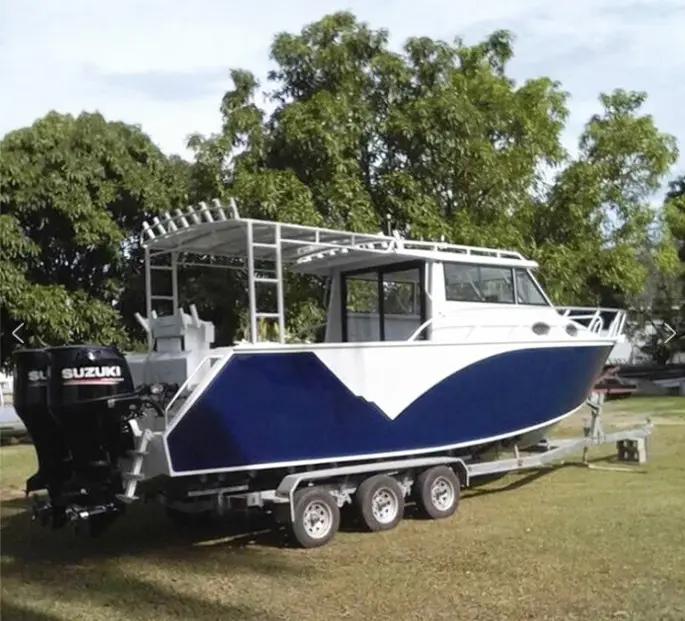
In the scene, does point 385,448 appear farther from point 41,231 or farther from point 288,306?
point 41,231

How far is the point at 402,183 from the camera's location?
16484mm

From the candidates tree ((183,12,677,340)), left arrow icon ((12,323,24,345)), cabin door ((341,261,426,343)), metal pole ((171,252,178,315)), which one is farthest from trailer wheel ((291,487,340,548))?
left arrow icon ((12,323,24,345))

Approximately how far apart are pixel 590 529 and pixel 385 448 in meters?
2.01

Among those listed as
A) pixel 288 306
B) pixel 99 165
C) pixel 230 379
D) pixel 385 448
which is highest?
pixel 99 165

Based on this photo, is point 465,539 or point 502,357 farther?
point 502,357

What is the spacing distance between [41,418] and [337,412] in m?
2.59

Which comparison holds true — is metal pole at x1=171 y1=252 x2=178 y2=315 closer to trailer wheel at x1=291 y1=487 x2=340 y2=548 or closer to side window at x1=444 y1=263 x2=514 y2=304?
trailer wheel at x1=291 y1=487 x2=340 y2=548

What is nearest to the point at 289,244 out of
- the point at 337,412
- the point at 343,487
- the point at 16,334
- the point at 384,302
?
the point at 337,412

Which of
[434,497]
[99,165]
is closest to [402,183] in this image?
[99,165]

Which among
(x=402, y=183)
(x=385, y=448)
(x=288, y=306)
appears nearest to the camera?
(x=385, y=448)

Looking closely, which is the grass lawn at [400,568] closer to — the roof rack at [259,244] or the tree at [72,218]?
the roof rack at [259,244]

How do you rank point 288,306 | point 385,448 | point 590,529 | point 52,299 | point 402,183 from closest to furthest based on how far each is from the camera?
point 590,529 < point 385,448 < point 288,306 < point 402,183 < point 52,299

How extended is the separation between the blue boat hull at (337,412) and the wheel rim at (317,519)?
0.42 m

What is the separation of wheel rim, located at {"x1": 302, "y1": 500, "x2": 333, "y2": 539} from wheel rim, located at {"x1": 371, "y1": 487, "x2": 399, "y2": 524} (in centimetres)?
53
